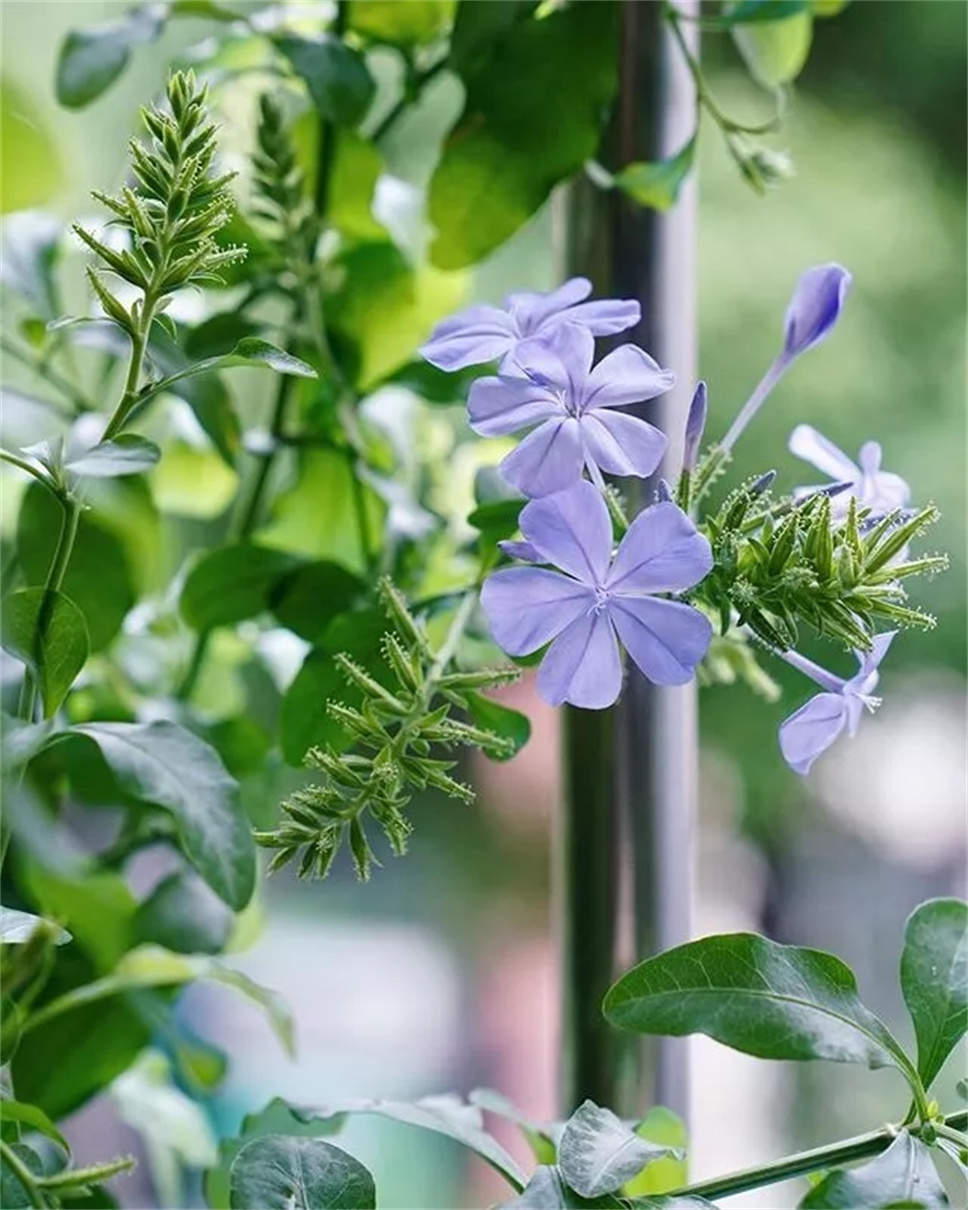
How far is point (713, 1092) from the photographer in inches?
63.2

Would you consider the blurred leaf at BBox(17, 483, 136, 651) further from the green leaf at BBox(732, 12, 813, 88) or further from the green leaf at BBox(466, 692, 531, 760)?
the green leaf at BBox(732, 12, 813, 88)

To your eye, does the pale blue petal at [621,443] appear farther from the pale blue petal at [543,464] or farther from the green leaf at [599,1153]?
the green leaf at [599,1153]

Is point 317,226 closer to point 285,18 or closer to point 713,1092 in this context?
point 285,18

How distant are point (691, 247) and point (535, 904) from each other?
6.05 ft

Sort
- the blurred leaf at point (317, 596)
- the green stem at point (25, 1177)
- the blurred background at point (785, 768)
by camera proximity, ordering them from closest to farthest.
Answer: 1. the green stem at point (25, 1177)
2. the blurred leaf at point (317, 596)
3. the blurred background at point (785, 768)

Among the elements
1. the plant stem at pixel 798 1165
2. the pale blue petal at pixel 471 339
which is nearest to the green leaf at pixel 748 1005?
the plant stem at pixel 798 1165

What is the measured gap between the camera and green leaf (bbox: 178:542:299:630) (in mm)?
403

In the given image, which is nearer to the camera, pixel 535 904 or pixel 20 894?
pixel 20 894

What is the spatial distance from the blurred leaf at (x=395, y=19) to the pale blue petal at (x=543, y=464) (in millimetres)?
214

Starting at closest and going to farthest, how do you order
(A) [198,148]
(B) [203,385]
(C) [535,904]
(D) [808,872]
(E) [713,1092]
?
(A) [198,148], (B) [203,385], (E) [713,1092], (D) [808,872], (C) [535,904]

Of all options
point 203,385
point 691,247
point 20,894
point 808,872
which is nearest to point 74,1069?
point 20,894

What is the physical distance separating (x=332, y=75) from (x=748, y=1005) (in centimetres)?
26

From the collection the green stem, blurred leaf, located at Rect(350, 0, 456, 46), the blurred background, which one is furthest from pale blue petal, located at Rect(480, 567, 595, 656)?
the blurred background

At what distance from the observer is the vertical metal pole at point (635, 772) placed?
43cm
